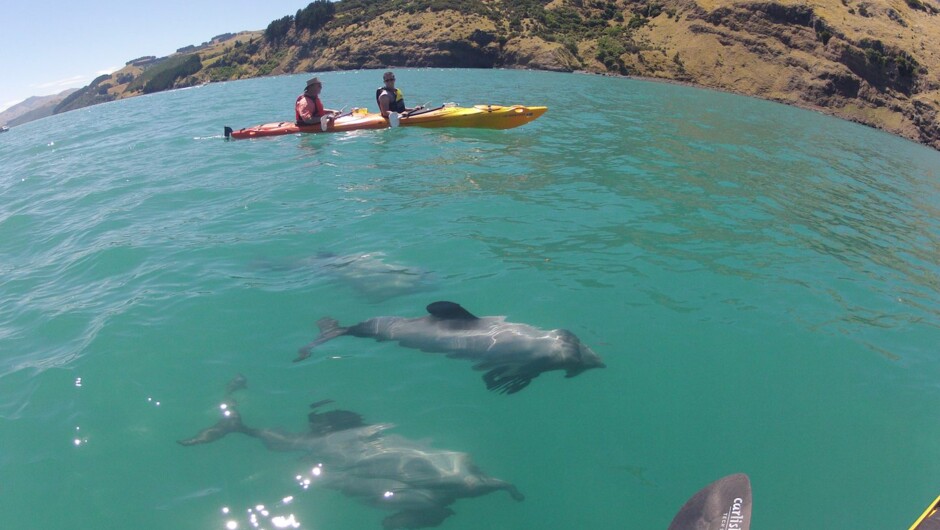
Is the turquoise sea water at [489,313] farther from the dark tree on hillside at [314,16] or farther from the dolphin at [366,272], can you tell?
the dark tree on hillside at [314,16]

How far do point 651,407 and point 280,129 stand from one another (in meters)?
16.4

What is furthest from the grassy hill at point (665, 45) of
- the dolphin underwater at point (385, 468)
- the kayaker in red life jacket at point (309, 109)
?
the dolphin underwater at point (385, 468)

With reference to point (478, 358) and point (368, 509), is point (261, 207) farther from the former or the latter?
point (368, 509)

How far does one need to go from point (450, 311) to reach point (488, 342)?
0.65 meters

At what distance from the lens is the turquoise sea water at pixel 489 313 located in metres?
4.97

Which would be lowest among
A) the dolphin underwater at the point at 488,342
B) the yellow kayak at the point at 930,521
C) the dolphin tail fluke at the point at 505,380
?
the yellow kayak at the point at 930,521

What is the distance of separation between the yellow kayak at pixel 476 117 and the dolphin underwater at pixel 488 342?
12.5m

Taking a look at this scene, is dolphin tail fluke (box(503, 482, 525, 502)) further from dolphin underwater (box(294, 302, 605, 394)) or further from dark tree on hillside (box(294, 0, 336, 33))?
dark tree on hillside (box(294, 0, 336, 33))

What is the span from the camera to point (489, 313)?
7.48 m

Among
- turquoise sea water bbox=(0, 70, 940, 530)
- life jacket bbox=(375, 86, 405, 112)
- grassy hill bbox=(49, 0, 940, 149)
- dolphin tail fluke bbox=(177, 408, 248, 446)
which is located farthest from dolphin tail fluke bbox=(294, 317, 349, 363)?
grassy hill bbox=(49, 0, 940, 149)

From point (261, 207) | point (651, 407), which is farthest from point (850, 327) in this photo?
point (261, 207)

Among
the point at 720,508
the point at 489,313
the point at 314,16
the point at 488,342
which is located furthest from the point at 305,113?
the point at 314,16

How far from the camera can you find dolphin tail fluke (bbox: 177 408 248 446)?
548cm

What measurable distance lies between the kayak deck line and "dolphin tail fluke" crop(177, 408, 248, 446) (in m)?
14.0
